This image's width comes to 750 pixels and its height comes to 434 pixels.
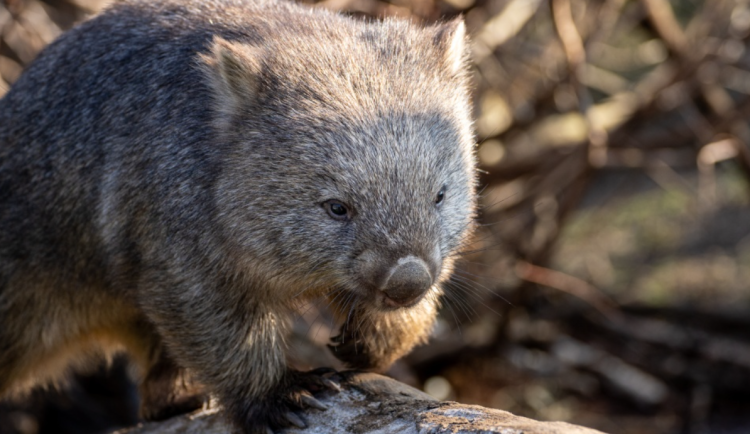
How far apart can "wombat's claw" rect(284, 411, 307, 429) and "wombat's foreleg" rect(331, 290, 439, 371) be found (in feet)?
1.29

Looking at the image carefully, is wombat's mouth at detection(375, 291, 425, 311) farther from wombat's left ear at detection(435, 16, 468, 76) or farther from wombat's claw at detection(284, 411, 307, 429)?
wombat's left ear at detection(435, 16, 468, 76)

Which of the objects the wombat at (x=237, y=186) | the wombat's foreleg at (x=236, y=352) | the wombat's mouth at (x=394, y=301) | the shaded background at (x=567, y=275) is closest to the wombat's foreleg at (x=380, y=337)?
the wombat at (x=237, y=186)

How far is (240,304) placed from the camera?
11.6 ft

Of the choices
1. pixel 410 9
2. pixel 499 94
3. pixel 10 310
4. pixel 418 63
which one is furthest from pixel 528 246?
pixel 10 310

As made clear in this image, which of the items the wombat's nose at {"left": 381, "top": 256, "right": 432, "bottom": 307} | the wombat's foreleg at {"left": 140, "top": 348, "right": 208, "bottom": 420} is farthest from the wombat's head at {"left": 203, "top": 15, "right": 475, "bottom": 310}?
the wombat's foreleg at {"left": 140, "top": 348, "right": 208, "bottom": 420}

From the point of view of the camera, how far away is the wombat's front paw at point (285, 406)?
352 centimetres

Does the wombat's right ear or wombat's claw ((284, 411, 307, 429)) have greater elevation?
the wombat's right ear

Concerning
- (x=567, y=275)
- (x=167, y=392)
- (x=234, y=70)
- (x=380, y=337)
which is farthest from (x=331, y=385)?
(x=567, y=275)

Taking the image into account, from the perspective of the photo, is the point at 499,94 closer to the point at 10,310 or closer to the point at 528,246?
the point at 528,246

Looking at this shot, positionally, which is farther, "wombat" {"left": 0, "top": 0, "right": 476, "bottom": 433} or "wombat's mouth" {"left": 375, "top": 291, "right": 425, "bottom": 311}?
"wombat" {"left": 0, "top": 0, "right": 476, "bottom": 433}

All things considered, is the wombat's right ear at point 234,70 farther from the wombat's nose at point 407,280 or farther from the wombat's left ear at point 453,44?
the wombat's nose at point 407,280

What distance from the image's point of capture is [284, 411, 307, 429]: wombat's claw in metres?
3.48

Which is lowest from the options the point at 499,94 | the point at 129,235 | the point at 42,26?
the point at 499,94

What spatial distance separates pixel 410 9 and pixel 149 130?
277 cm
